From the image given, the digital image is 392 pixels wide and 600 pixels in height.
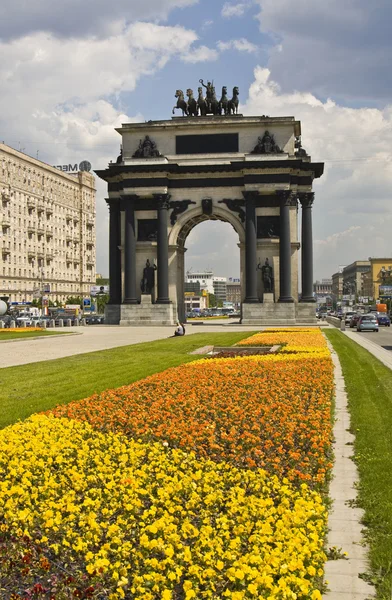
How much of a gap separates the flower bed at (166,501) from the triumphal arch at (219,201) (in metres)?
56.1

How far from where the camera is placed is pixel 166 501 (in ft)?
28.4

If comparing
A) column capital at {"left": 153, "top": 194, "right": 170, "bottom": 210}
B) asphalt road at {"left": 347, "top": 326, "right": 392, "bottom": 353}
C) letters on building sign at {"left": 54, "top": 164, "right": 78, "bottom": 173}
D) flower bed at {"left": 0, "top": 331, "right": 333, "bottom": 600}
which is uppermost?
letters on building sign at {"left": 54, "top": 164, "right": 78, "bottom": 173}

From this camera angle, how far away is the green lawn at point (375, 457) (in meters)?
7.64

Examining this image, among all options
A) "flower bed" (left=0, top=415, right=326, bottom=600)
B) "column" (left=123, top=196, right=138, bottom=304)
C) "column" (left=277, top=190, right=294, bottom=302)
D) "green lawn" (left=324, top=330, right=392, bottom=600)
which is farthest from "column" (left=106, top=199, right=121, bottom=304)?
"flower bed" (left=0, top=415, right=326, bottom=600)

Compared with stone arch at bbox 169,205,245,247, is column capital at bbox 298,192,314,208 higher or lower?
higher

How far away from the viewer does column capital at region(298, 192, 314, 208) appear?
247ft

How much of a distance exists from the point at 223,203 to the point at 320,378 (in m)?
53.7

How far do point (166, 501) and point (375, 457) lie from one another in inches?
192

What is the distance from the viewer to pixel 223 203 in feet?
241

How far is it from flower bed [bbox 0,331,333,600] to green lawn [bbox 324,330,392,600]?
2.08 feet

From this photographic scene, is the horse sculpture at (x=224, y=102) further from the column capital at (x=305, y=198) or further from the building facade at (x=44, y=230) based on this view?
the building facade at (x=44, y=230)

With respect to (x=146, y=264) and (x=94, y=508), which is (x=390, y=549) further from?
(x=146, y=264)

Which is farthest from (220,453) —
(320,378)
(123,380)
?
(123,380)

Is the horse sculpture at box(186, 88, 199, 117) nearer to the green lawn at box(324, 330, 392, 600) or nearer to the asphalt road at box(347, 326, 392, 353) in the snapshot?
the asphalt road at box(347, 326, 392, 353)
